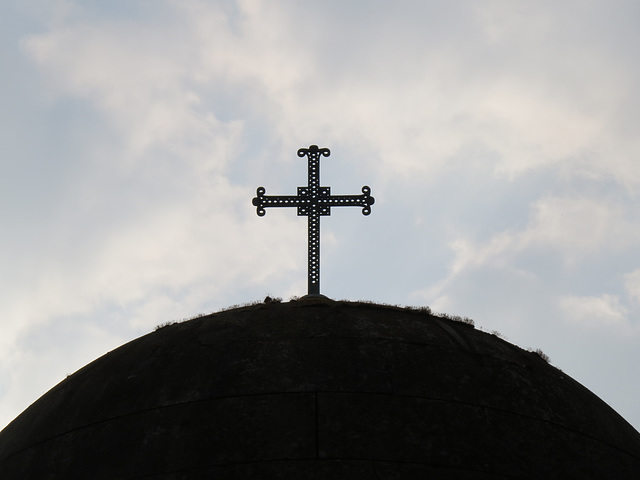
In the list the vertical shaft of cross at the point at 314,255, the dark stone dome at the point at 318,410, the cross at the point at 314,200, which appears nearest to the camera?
the dark stone dome at the point at 318,410

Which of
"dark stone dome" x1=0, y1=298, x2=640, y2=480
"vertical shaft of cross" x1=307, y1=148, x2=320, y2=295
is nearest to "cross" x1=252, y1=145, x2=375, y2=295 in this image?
"vertical shaft of cross" x1=307, y1=148, x2=320, y2=295

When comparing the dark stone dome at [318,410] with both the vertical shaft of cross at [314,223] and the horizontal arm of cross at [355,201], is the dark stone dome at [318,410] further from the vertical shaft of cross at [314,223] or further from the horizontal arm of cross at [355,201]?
the horizontal arm of cross at [355,201]

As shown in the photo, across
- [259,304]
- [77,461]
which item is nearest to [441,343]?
[259,304]

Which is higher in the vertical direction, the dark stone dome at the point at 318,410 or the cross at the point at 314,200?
the cross at the point at 314,200

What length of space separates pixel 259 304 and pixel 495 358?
90.5 inches

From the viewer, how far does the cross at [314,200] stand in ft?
38.0

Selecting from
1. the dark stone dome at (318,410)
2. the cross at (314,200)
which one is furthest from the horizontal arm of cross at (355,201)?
the dark stone dome at (318,410)

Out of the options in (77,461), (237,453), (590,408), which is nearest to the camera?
Answer: (237,453)

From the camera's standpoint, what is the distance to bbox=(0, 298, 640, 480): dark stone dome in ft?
24.2

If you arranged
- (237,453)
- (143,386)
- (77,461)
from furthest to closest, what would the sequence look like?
(143,386)
(77,461)
(237,453)

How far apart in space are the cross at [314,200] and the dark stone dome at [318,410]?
2.33 metres

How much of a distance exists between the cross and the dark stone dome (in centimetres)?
233

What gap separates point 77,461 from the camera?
25.7ft

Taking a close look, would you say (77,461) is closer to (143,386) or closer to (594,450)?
(143,386)
